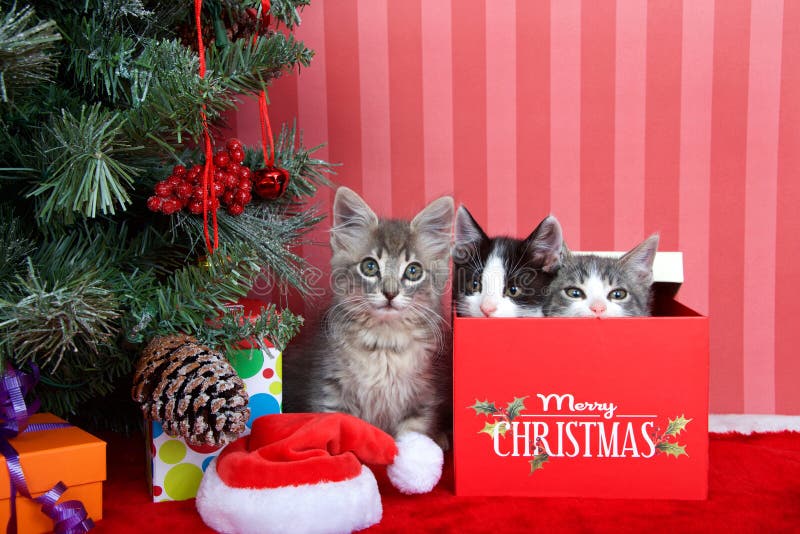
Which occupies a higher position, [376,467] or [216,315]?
[216,315]

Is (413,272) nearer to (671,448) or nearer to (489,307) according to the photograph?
(489,307)

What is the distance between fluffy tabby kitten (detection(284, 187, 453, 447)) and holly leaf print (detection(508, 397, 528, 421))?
9.4 inches

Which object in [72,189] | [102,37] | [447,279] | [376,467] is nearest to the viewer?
[72,189]

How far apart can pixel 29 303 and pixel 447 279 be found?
2.58ft

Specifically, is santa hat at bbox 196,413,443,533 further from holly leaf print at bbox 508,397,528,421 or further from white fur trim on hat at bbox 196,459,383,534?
holly leaf print at bbox 508,397,528,421

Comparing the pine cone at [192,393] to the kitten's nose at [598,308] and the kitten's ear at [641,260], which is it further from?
the kitten's ear at [641,260]

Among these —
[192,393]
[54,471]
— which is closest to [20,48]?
[192,393]

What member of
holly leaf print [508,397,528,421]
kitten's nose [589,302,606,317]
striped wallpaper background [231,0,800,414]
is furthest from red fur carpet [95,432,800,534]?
striped wallpaper background [231,0,800,414]

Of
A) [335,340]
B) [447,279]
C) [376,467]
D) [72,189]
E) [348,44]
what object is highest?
[348,44]

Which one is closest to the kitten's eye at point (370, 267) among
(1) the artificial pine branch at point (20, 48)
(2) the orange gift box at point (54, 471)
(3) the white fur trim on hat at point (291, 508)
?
(3) the white fur trim on hat at point (291, 508)

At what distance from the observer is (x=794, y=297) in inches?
59.1

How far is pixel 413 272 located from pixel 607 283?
376 mm

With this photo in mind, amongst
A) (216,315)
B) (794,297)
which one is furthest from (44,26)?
(794,297)

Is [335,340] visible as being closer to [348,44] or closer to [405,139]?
[405,139]
